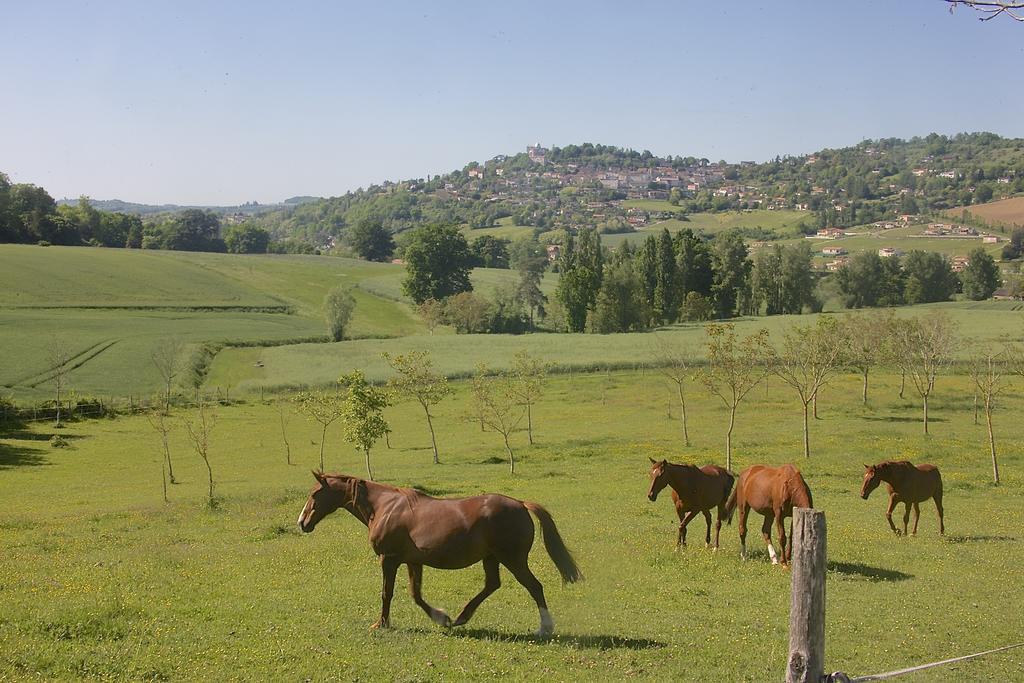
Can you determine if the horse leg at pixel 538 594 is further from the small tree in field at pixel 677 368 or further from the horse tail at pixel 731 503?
the small tree in field at pixel 677 368

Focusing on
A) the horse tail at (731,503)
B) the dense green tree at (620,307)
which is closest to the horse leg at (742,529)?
the horse tail at (731,503)

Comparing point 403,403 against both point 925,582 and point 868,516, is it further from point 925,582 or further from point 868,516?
point 925,582

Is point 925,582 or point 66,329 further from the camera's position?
point 66,329

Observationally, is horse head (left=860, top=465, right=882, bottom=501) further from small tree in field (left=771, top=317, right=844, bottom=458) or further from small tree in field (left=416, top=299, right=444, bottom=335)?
small tree in field (left=416, top=299, right=444, bottom=335)

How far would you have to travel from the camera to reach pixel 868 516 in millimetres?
25250

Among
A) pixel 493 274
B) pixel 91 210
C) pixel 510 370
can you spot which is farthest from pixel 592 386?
pixel 91 210

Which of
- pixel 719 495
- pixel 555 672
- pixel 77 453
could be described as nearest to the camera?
pixel 555 672

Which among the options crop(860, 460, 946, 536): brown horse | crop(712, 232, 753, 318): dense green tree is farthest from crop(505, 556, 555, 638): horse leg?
crop(712, 232, 753, 318): dense green tree

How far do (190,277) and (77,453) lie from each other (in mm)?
94811

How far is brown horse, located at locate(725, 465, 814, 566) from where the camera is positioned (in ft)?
58.7

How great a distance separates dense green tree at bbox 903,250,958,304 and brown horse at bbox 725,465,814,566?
5096 inches

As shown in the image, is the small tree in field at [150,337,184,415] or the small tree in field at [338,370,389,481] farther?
the small tree in field at [150,337,184,415]

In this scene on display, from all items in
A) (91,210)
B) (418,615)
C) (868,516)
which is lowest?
(868,516)

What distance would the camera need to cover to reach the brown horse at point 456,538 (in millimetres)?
12133
